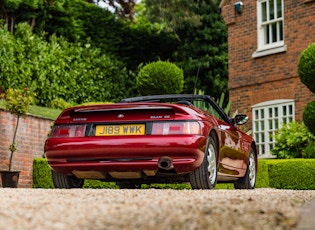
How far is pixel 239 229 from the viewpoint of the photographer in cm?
456

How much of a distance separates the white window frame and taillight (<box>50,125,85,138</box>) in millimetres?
11680

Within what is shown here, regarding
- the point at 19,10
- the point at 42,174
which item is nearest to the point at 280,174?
the point at 42,174

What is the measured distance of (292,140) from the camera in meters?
17.6

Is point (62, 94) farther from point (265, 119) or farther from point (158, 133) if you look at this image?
point (158, 133)

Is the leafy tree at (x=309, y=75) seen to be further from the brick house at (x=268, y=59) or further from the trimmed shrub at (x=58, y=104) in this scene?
the trimmed shrub at (x=58, y=104)

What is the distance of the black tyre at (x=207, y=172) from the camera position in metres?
8.73

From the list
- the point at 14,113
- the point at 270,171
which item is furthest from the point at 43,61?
the point at 270,171

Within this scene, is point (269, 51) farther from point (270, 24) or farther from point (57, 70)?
point (57, 70)

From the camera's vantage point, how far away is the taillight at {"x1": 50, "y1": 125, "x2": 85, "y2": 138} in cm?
895

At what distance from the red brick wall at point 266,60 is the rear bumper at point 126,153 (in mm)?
11086

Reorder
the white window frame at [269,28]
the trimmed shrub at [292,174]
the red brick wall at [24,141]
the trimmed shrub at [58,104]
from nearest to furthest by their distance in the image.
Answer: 1. the trimmed shrub at [292,174]
2. the red brick wall at [24,141]
3. the trimmed shrub at [58,104]
4. the white window frame at [269,28]

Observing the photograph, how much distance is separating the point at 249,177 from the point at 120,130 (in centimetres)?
291

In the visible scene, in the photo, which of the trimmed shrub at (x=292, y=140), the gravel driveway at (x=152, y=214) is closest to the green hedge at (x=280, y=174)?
the trimmed shrub at (x=292, y=140)

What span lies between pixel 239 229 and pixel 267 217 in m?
0.50
